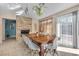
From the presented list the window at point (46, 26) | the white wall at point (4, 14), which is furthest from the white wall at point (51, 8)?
the white wall at point (4, 14)

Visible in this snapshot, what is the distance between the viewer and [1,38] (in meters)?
2.69

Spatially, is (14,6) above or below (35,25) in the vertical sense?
above

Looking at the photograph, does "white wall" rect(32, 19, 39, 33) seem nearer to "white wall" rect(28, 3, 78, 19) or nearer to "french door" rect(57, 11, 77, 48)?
"white wall" rect(28, 3, 78, 19)

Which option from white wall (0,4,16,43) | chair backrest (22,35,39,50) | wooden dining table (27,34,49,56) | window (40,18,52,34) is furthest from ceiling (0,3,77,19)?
chair backrest (22,35,39,50)

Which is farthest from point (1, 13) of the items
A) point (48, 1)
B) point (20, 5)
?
point (48, 1)

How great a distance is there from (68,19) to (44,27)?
0.54 m

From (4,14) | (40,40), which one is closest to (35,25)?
(40,40)

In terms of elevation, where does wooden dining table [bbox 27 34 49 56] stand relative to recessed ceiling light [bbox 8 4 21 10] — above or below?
below

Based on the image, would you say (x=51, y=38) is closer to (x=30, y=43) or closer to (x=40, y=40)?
(x=40, y=40)

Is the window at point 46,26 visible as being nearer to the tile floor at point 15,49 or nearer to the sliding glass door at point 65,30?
the sliding glass door at point 65,30

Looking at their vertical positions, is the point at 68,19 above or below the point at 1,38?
above

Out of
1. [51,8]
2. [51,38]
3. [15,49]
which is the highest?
[51,8]

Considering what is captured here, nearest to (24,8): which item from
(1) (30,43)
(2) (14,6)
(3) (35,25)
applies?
(2) (14,6)

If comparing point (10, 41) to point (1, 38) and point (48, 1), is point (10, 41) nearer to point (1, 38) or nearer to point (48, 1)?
point (1, 38)
